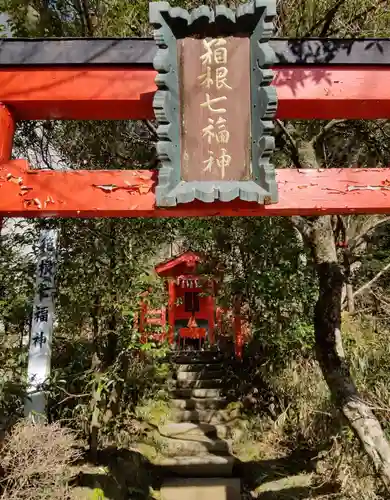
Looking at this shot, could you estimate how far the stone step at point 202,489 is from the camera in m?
5.87

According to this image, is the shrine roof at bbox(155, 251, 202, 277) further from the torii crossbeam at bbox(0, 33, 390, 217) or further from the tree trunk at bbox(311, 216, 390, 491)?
the torii crossbeam at bbox(0, 33, 390, 217)

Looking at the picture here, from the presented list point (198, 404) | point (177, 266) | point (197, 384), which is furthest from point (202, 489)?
point (177, 266)

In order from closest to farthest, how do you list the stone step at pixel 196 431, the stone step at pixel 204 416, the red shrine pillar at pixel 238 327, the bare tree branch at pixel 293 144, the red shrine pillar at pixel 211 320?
the bare tree branch at pixel 293 144 < the stone step at pixel 196 431 < the stone step at pixel 204 416 < the red shrine pillar at pixel 238 327 < the red shrine pillar at pixel 211 320

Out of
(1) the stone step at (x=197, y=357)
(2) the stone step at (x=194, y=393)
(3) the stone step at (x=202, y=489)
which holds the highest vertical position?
(1) the stone step at (x=197, y=357)

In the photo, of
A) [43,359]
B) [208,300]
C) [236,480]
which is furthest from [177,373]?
[43,359]

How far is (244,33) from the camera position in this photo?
100 inches

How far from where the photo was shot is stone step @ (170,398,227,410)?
8.15 meters

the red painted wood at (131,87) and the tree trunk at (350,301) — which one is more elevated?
the red painted wood at (131,87)

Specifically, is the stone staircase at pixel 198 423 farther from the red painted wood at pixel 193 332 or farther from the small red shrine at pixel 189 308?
the small red shrine at pixel 189 308

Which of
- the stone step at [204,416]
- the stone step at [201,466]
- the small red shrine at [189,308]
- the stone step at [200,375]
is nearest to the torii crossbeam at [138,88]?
the stone step at [201,466]

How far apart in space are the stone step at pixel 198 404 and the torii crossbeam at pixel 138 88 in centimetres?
620

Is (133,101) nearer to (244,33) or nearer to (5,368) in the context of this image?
(244,33)

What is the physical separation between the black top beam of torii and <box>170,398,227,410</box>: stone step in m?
6.60

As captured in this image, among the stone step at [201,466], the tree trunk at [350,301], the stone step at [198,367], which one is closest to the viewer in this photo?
the stone step at [201,466]
